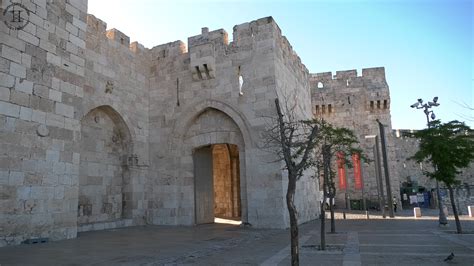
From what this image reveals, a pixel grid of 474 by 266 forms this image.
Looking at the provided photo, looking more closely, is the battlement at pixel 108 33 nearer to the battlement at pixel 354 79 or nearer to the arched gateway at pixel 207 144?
the arched gateway at pixel 207 144

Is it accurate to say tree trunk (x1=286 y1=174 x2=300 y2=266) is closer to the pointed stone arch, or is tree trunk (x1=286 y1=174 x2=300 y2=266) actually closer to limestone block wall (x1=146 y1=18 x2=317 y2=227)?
limestone block wall (x1=146 y1=18 x2=317 y2=227)

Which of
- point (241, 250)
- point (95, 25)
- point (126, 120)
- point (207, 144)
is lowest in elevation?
point (241, 250)

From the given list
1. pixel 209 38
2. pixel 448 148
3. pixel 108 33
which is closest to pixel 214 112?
pixel 209 38

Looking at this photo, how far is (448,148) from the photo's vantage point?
10.4 meters

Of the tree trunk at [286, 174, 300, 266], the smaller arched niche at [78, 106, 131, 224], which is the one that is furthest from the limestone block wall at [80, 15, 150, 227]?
the tree trunk at [286, 174, 300, 266]

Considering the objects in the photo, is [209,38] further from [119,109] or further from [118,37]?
[119,109]

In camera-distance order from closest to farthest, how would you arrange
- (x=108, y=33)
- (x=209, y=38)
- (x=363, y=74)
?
(x=108, y=33)
(x=209, y=38)
(x=363, y=74)

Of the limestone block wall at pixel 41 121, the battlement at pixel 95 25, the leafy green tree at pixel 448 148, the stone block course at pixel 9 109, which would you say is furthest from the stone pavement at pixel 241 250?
the battlement at pixel 95 25

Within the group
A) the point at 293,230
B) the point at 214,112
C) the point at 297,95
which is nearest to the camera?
the point at 293,230

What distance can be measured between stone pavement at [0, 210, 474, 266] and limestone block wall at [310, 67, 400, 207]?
17.2 meters

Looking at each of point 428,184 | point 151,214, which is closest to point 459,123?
point 151,214

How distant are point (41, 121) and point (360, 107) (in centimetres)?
2404

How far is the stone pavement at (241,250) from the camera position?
6102mm

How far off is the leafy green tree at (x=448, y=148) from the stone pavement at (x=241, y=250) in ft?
6.42
